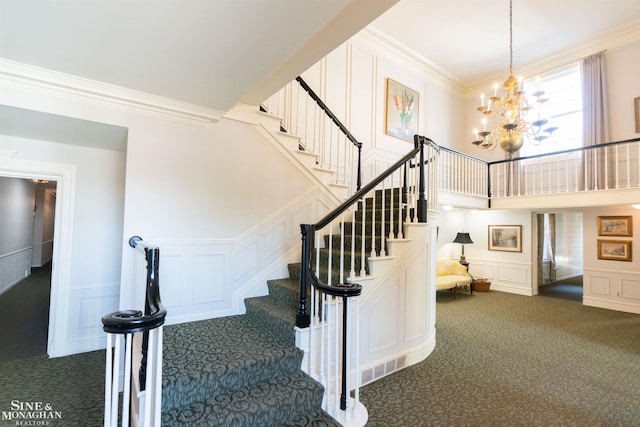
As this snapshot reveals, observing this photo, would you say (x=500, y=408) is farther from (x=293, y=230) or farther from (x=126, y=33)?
(x=126, y=33)

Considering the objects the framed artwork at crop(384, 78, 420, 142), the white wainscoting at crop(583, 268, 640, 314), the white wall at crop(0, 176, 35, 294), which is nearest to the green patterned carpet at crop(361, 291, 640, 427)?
the white wainscoting at crop(583, 268, 640, 314)

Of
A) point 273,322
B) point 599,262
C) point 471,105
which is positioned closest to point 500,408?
point 273,322

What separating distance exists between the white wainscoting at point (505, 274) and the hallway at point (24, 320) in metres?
8.82

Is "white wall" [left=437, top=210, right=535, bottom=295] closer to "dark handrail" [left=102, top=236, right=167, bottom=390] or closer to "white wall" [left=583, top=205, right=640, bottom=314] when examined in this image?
"white wall" [left=583, top=205, right=640, bottom=314]

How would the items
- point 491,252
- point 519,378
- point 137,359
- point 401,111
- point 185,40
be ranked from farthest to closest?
point 491,252 → point 401,111 → point 519,378 → point 137,359 → point 185,40

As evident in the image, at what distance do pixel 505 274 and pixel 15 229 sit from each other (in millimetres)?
11790

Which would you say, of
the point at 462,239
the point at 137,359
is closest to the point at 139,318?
the point at 137,359

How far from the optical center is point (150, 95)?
9.67 feet

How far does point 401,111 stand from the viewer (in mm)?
6957

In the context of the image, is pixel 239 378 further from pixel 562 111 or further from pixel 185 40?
pixel 562 111

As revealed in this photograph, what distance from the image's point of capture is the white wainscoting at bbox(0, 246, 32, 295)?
6051 mm

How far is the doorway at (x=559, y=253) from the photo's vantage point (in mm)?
8133

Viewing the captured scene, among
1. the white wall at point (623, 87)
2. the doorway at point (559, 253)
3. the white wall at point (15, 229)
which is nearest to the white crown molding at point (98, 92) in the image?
the white wall at point (15, 229)

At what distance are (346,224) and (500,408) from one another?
2.60 meters
